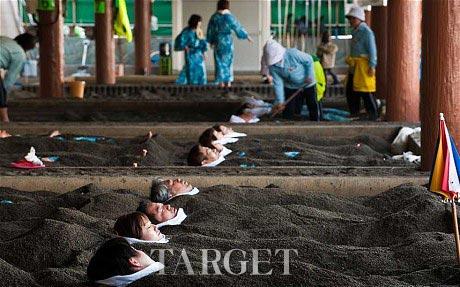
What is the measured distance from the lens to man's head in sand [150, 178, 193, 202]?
765 cm

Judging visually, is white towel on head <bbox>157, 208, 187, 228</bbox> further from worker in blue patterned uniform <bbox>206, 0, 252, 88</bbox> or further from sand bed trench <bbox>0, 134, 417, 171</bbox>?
worker in blue patterned uniform <bbox>206, 0, 252, 88</bbox>

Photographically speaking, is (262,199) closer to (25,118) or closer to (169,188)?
(169,188)

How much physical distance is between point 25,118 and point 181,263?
9658 mm

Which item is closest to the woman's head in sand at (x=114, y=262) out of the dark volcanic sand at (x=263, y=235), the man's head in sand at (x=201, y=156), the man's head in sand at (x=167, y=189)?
the dark volcanic sand at (x=263, y=235)

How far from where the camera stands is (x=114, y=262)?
5.35 metres

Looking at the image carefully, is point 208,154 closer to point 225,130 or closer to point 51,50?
point 225,130

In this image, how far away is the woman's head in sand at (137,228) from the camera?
6238 millimetres

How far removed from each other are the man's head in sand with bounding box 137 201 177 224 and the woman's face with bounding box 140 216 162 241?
52cm

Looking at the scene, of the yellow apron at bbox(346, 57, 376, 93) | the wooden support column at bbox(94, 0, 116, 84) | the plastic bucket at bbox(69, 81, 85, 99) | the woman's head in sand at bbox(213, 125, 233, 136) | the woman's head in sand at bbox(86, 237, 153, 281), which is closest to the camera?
the woman's head in sand at bbox(86, 237, 153, 281)

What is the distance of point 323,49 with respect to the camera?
75.6 feet

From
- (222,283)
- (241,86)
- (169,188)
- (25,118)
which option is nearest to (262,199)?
(169,188)

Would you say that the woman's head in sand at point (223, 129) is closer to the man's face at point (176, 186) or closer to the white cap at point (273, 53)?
the white cap at point (273, 53)

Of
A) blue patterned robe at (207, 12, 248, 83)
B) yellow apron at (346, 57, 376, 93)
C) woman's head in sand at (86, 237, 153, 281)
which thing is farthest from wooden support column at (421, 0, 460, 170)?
blue patterned robe at (207, 12, 248, 83)

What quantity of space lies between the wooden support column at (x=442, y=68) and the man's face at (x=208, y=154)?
181 centimetres
